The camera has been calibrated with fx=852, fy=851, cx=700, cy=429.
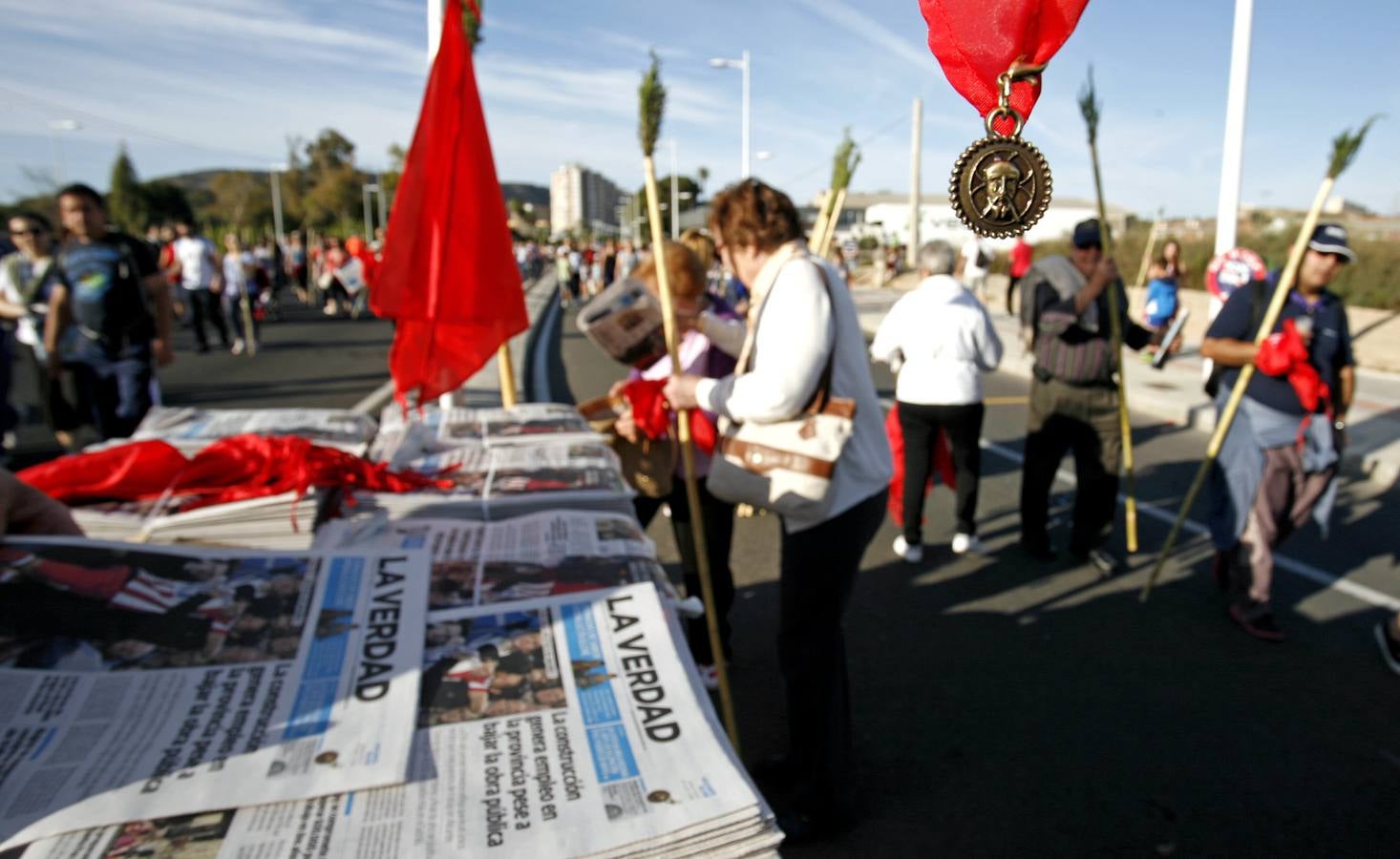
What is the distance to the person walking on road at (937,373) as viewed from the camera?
4.31m

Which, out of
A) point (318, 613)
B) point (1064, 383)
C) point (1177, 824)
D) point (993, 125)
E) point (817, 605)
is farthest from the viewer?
point (1064, 383)

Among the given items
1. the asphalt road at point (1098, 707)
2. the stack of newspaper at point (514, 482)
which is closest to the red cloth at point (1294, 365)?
the asphalt road at point (1098, 707)

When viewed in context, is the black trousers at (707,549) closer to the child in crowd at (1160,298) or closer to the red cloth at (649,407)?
the red cloth at (649,407)

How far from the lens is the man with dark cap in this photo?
4.36 meters

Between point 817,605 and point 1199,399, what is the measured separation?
7.97 metres

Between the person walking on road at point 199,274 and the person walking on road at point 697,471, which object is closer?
the person walking on road at point 697,471

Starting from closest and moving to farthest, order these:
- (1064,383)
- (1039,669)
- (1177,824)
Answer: (1177,824) → (1039,669) → (1064,383)

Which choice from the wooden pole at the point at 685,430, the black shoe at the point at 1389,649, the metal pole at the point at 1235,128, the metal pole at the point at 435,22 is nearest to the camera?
the wooden pole at the point at 685,430

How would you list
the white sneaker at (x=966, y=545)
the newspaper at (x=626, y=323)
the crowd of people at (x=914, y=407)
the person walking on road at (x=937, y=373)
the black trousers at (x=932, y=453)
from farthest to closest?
the white sneaker at (x=966, y=545)
the black trousers at (x=932, y=453)
the person walking on road at (x=937, y=373)
the newspaper at (x=626, y=323)
the crowd of people at (x=914, y=407)

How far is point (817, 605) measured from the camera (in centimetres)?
220

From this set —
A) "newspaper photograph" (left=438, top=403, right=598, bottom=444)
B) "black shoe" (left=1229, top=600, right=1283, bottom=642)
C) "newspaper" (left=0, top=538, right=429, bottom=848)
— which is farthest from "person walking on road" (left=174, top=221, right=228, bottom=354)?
"black shoe" (left=1229, top=600, right=1283, bottom=642)

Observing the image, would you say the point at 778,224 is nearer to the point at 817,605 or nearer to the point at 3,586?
the point at 817,605

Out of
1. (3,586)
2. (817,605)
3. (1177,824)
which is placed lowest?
(1177,824)

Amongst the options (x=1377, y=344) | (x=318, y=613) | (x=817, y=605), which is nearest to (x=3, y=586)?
(x=318, y=613)
